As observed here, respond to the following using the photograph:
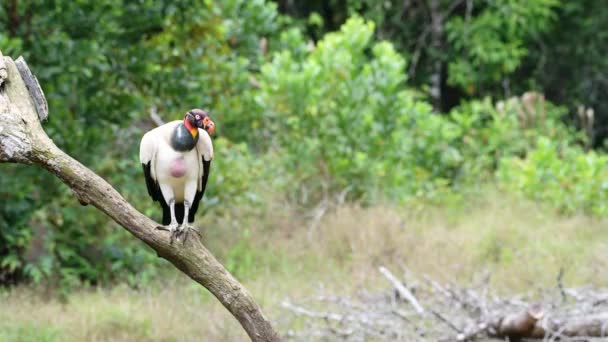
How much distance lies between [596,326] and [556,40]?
11664 millimetres

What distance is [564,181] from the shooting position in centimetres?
855

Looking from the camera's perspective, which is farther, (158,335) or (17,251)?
(17,251)

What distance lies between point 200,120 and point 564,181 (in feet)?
22.7

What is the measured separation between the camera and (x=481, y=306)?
4.96 m

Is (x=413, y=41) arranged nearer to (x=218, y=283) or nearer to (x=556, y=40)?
(x=556, y=40)

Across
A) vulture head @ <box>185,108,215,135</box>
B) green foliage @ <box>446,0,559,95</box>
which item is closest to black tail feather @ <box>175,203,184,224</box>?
vulture head @ <box>185,108,215,135</box>

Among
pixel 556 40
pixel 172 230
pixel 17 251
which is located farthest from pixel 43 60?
pixel 556 40

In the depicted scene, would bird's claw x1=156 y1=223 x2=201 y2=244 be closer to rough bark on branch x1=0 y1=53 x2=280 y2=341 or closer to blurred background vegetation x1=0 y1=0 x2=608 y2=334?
rough bark on branch x1=0 y1=53 x2=280 y2=341

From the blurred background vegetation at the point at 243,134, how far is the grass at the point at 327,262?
91 millimetres

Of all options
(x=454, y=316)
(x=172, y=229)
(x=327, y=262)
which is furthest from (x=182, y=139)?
(x=327, y=262)

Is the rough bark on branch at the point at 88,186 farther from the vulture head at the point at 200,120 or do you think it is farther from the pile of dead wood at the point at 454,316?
the pile of dead wood at the point at 454,316

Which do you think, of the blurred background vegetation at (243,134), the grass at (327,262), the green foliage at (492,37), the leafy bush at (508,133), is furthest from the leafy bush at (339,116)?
the green foliage at (492,37)

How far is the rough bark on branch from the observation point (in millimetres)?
2654

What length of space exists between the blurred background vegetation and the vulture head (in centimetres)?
333
